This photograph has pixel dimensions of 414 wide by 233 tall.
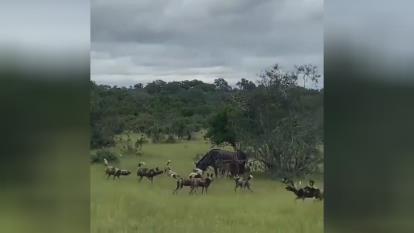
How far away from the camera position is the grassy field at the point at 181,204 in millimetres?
2826

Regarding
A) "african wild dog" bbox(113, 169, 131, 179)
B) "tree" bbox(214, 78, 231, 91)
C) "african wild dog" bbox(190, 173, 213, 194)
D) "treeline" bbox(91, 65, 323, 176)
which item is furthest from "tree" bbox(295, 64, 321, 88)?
"african wild dog" bbox(113, 169, 131, 179)

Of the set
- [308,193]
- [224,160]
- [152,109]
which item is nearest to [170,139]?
[152,109]

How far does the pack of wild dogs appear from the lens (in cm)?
284

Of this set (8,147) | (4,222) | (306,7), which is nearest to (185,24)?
(306,7)

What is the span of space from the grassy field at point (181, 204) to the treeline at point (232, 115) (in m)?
0.09

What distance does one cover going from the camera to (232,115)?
9.28 feet

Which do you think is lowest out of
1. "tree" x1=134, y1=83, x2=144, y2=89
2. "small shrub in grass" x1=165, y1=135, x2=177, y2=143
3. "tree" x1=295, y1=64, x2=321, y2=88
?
"small shrub in grass" x1=165, y1=135, x2=177, y2=143

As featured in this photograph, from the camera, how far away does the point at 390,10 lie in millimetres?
2744

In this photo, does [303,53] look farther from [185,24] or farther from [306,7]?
[185,24]

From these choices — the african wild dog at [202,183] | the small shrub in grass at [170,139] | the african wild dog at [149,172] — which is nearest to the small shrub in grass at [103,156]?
the african wild dog at [149,172]

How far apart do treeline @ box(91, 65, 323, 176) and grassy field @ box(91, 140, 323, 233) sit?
0.09 meters

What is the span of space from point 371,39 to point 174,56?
92cm

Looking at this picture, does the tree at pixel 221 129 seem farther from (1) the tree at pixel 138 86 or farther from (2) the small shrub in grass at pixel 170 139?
(1) the tree at pixel 138 86

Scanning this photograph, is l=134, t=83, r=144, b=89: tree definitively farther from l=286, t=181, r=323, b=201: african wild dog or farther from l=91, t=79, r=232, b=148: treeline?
l=286, t=181, r=323, b=201: african wild dog
